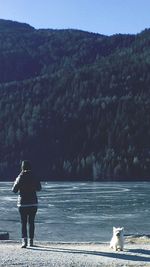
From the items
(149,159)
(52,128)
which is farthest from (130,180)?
(52,128)

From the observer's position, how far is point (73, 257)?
1543 centimetres

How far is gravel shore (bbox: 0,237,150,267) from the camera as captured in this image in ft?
47.8

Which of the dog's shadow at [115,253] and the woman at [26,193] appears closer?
the dog's shadow at [115,253]

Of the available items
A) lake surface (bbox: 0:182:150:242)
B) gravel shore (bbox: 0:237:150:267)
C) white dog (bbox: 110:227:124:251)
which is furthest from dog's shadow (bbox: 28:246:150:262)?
lake surface (bbox: 0:182:150:242)

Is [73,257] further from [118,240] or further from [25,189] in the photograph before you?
[25,189]

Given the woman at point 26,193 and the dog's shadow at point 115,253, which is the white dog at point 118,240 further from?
the woman at point 26,193

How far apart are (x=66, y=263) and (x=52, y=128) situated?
552ft

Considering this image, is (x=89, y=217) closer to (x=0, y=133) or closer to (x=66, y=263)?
(x=66, y=263)

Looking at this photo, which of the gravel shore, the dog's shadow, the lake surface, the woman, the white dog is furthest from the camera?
the lake surface

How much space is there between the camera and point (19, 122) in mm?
189250

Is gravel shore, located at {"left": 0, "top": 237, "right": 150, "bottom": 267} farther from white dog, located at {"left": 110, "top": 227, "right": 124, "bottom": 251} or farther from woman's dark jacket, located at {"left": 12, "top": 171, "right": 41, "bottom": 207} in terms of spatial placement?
woman's dark jacket, located at {"left": 12, "top": 171, "right": 41, "bottom": 207}

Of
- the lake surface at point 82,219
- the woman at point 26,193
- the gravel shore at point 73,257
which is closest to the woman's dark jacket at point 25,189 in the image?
the woman at point 26,193

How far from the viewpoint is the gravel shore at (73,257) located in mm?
14578

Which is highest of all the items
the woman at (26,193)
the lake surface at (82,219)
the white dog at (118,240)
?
the woman at (26,193)
